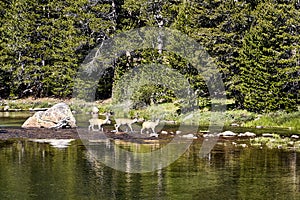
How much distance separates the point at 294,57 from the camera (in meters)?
44.9

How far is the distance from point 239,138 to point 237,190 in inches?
610

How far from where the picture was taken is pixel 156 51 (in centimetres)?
5634

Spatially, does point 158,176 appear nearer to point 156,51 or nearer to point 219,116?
point 219,116

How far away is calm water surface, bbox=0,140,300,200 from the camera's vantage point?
63.5ft

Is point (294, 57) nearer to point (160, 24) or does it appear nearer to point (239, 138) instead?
point (239, 138)

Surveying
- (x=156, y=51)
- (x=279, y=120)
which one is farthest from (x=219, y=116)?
(x=156, y=51)

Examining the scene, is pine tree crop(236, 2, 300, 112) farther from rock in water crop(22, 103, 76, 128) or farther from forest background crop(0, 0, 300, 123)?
rock in water crop(22, 103, 76, 128)

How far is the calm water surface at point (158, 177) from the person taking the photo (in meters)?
19.4

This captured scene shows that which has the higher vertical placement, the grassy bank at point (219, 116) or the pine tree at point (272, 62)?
the pine tree at point (272, 62)

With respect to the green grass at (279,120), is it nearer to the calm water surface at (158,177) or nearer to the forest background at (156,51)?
the forest background at (156,51)

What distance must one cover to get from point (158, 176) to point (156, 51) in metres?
34.6

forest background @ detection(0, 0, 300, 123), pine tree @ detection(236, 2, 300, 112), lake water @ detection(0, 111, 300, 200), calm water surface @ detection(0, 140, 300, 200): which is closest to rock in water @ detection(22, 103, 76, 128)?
lake water @ detection(0, 111, 300, 200)

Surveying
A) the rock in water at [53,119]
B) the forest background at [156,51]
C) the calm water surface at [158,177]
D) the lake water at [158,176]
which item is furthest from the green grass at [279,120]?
the rock in water at [53,119]

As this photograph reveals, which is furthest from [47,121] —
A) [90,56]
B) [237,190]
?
[90,56]
